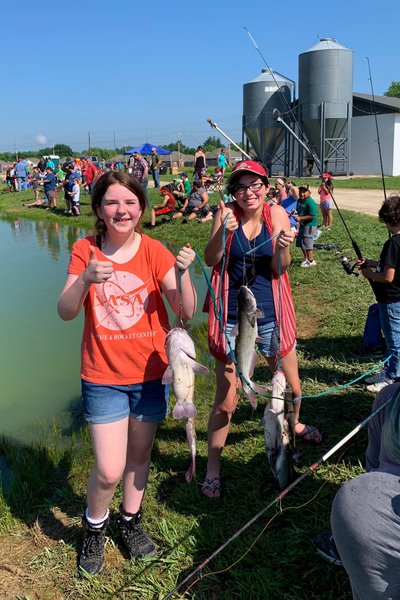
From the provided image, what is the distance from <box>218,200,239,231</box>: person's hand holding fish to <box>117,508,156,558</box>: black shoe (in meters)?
1.82

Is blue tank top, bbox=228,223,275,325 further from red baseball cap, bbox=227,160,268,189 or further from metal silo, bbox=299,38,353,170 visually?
metal silo, bbox=299,38,353,170

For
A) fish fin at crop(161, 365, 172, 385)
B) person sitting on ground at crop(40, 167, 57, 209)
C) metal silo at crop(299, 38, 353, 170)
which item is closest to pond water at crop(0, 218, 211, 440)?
fish fin at crop(161, 365, 172, 385)

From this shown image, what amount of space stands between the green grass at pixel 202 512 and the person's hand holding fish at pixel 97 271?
1.71m

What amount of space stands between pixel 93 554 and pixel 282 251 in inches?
82.4

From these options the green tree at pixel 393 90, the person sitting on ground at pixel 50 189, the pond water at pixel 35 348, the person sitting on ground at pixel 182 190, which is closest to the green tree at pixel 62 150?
the green tree at pixel 393 90

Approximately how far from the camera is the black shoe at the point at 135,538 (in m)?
3.16

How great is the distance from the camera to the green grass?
2943mm

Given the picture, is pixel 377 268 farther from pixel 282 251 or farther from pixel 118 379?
pixel 118 379

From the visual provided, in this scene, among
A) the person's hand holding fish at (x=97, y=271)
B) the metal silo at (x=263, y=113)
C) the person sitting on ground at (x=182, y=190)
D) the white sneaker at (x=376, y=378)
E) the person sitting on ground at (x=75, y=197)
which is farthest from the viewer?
the metal silo at (x=263, y=113)

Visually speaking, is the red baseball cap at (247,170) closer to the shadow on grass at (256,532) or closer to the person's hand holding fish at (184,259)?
the person's hand holding fish at (184,259)

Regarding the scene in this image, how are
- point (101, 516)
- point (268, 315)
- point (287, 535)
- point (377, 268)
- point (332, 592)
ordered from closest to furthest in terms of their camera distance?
point (332, 592) → point (101, 516) → point (287, 535) → point (268, 315) → point (377, 268)

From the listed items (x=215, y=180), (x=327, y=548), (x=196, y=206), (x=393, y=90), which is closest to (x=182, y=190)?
(x=196, y=206)

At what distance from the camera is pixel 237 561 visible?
2.96 metres

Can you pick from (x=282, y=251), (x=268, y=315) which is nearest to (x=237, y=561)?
(x=268, y=315)
